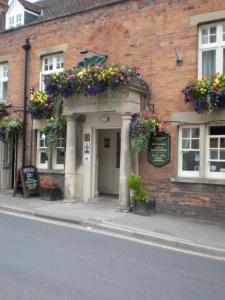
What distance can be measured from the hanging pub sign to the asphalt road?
3.37 m

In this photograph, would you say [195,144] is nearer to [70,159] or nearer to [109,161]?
[109,161]

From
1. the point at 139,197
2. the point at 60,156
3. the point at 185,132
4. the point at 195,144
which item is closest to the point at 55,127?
the point at 60,156

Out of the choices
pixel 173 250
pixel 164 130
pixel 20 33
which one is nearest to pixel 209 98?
pixel 164 130

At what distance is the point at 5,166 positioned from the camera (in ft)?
53.0

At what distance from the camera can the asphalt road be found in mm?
5234

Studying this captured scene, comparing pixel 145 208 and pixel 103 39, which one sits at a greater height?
pixel 103 39

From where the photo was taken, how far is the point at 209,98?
32.9 ft

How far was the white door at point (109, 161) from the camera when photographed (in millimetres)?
13891

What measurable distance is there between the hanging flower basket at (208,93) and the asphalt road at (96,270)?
407cm

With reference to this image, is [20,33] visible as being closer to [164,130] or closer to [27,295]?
[164,130]

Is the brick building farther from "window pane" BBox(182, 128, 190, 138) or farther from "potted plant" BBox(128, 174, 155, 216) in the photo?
"potted plant" BBox(128, 174, 155, 216)

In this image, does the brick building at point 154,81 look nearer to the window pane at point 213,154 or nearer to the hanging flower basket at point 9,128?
the window pane at point 213,154

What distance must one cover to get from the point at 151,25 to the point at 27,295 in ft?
29.6

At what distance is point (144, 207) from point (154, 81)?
144 inches
